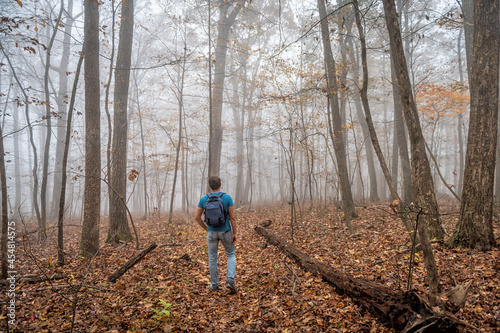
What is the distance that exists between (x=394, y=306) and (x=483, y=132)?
395 centimetres

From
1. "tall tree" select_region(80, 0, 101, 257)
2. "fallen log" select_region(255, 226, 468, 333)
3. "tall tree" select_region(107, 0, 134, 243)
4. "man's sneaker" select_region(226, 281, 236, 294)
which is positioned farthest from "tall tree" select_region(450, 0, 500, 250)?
"tall tree" select_region(107, 0, 134, 243)

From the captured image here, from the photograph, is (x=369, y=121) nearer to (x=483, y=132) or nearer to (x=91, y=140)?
(x=483, y=132)

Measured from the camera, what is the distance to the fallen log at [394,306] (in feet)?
8.74

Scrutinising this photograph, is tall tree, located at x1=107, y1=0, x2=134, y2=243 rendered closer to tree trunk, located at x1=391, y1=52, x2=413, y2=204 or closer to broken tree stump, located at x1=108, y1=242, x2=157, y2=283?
broken tree stump, located at x1=108, y1=242, x2=157, y2=283

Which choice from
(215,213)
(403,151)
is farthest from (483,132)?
(403,151)

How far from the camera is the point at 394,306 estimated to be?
3.12m

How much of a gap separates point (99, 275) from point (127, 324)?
2408mm

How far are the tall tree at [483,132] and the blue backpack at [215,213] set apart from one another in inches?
188

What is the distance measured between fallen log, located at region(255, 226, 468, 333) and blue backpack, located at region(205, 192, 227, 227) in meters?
2.11

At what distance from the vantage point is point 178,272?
5.75m

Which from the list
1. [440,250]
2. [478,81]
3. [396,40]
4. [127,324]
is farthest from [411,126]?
[127,324]

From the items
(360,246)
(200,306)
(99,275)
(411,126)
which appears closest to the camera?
(411,126)

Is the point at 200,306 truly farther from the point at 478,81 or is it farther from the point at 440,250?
the point at 478,81

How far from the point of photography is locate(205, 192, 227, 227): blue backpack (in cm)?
468
